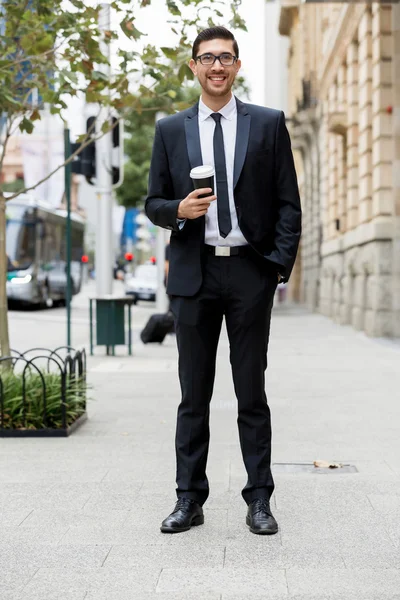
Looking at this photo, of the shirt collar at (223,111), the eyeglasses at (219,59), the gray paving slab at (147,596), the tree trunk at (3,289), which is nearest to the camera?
the gray paving slab at (147,596)

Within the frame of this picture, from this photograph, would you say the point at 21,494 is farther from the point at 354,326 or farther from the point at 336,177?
the point at 336,177

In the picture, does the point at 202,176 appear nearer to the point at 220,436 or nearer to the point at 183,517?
the point at 183,517

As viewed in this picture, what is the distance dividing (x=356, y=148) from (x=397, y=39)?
167 inches

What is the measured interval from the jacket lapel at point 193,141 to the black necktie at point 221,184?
0.07m

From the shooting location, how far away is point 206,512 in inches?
199

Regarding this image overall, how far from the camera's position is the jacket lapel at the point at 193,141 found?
4.62 m

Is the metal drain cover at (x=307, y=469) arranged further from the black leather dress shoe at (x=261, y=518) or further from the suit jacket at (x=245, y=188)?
the suit jacket at (x=245, y=188)

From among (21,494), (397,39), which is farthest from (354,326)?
(21,494)

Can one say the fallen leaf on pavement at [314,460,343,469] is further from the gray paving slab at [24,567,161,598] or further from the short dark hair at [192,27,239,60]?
the short dark hair at [192,27,239,60]

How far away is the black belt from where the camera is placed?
15.0ft

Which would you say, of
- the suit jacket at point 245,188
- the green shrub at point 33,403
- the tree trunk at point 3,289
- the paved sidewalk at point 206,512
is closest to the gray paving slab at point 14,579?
the paved sidewalk at point 206,512

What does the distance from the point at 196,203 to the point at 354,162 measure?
742 inches

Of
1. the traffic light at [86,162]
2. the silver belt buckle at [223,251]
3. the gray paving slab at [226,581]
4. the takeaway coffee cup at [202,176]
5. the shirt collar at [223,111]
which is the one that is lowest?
the gray paving slab at [226,581]

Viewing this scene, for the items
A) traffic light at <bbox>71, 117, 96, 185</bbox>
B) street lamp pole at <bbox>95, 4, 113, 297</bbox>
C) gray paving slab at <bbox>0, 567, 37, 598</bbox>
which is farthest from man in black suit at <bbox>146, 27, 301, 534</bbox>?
street lamp pole at <bbox>95, 4, 113, 297</bbox>
